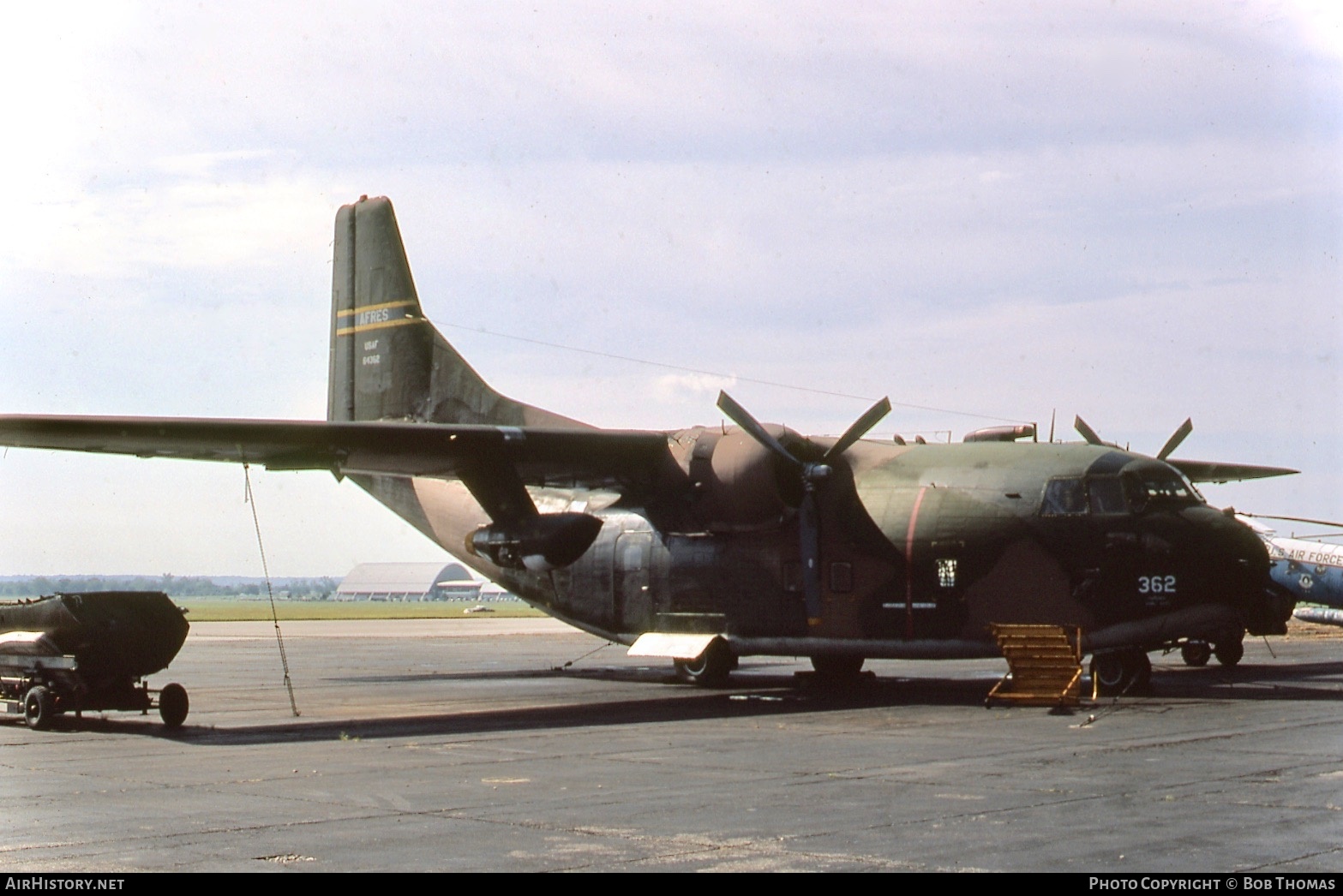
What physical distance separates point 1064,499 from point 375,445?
10761 mm

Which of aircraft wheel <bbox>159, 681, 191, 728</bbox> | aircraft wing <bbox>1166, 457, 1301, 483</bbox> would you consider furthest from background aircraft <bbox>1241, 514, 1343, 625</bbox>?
aircraft wheel <bbox>159, 681, 191, 728</bbox>

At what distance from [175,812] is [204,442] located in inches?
443

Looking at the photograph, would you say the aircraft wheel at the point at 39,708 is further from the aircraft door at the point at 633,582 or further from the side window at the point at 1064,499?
the side window at the point at 1064,499

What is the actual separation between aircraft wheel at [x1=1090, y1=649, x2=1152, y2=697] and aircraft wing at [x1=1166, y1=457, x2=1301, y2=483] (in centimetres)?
1049

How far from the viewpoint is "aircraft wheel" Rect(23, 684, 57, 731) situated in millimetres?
18734

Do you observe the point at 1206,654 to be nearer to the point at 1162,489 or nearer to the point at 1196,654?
the point at 1196,654

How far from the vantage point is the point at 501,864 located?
9.51 m

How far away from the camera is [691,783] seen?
13508mm

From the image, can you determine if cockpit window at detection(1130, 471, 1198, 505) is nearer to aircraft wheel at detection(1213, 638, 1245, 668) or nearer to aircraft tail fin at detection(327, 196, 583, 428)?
aircraft wheel at detection(1213, 638, 1245, 668)

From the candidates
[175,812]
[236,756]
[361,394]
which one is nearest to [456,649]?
[361,394]

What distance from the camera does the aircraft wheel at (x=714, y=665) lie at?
82.6ft

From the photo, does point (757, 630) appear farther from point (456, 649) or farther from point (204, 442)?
point (456, 649)

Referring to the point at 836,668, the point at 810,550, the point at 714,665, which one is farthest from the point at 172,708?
the point at 836,668

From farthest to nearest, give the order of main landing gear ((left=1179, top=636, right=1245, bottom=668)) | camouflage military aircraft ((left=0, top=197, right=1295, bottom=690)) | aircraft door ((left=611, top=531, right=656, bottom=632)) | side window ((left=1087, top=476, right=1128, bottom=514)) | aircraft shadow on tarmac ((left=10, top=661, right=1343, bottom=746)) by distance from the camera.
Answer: main landing gear ((left=1179, top=636, right=1245, bottom=668)) → aircraft door ((left=611, top=531, right=656, bottom=632)) → side window ((left=1087, top=476, right=1128, bottom=514)) → camouflage military aircraft ((left=0, top=197, right=1295, bottom=690)) → aircraft shadow on tarmac ((left=10, top=661, right=1343, bottom=746))
